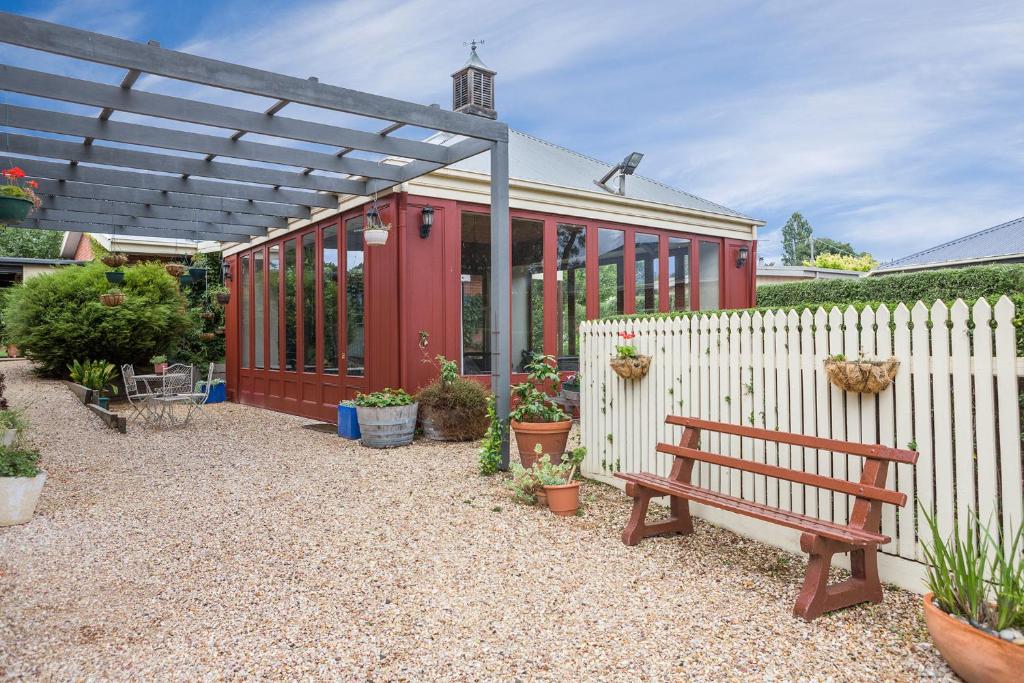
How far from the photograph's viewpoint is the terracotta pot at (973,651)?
2176mm

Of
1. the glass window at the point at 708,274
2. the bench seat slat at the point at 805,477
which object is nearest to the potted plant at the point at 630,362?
the bench seat slat at the point at 805,477

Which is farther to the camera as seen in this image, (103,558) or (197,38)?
(197,38)

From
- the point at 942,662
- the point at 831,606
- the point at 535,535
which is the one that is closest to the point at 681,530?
the point at 535,535

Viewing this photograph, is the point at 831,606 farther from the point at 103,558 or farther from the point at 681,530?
the point at 103,558

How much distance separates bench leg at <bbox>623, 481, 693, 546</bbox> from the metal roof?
18.2 ft

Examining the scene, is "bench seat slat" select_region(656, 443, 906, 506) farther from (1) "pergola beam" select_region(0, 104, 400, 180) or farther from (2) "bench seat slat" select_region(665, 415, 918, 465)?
(1) "pergola beam" select_region(0, 104, 400, 180)

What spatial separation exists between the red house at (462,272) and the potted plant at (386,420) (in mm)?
716

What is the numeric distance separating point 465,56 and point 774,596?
10310mm

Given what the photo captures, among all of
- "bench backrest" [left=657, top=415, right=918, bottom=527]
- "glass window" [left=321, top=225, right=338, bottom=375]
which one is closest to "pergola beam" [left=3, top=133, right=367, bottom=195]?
"glass window" [left=321, top=225, right=338, bottom=375]

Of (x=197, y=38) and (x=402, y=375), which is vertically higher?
(x=197, y=38)

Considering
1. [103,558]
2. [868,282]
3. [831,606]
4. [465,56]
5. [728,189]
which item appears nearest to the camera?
[831,606]

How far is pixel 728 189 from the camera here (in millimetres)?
57750

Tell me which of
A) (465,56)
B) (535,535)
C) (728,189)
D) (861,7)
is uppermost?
(728,189)

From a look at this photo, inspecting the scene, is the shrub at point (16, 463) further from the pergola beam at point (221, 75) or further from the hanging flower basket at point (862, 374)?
the hanging flower basket at point (862, 374)
